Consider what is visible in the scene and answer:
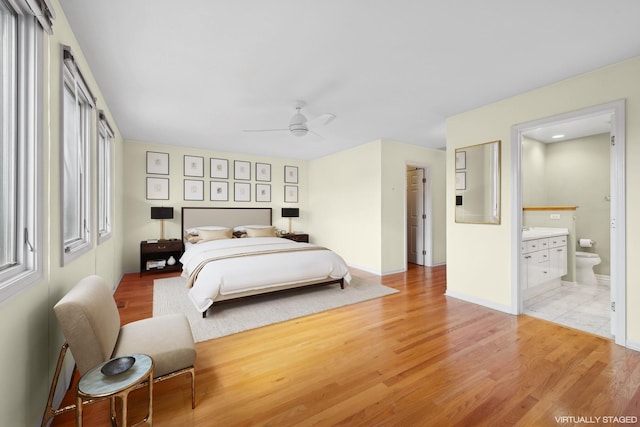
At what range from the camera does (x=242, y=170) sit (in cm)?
623

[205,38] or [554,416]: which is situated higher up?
[205,38]

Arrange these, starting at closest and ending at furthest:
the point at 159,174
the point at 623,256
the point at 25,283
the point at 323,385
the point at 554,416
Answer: the point at 25,283, the point at 554,416, the point at 323,385, the point at 623,256, the point at 159,174

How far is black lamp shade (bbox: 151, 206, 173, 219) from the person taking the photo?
16.8ft

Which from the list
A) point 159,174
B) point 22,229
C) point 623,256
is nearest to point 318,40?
point 22,229

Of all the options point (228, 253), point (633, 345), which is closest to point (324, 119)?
point (228, 253)

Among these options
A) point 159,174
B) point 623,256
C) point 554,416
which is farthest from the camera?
point 159,174

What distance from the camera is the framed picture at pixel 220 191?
19.4 ft

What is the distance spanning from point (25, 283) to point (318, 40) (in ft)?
7.61

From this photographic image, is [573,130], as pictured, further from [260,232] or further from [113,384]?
[113,384]

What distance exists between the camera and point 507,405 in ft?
5.61

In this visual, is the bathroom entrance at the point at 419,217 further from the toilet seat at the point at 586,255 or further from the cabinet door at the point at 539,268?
the toilet seat at the point at 586,255

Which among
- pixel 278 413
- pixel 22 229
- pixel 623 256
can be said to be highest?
pixel 22 229

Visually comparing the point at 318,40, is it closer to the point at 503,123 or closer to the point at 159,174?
the point at 503,123

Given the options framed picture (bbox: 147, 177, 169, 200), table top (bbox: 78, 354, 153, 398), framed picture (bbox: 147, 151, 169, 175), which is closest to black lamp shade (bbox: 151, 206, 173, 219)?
framed picture (bbox: 147, 177, 169, 200)
